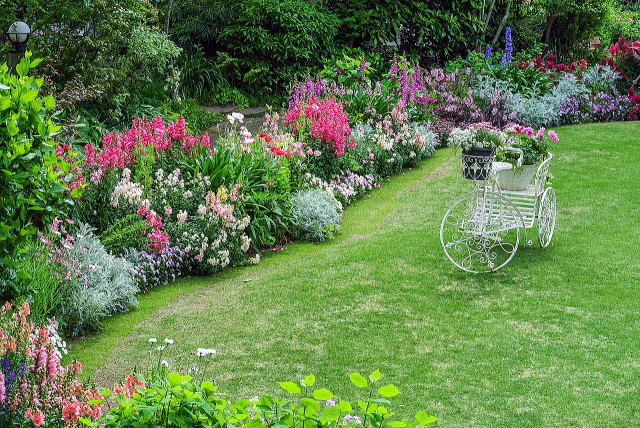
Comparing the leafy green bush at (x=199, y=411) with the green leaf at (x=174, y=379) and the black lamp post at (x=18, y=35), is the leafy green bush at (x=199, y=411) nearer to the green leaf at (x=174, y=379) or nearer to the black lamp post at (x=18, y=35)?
the green leaf at (x=174, y=379)

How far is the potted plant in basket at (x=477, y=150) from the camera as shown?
7.08 metres

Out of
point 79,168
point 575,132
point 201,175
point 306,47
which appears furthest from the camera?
point 306,47

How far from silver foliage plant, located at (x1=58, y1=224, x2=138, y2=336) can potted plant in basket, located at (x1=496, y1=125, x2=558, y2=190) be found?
11.6 feet

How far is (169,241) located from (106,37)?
14.8ft

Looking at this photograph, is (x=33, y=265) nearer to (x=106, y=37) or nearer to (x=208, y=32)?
(x=106, y=37)

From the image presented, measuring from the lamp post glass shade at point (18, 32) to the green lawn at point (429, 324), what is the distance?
3.74 m

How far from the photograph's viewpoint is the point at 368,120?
1141 centimetres

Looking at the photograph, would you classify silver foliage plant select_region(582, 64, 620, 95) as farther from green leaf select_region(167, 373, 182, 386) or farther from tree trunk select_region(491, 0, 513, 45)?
green leaf select_region(167, 373, 182, 386)

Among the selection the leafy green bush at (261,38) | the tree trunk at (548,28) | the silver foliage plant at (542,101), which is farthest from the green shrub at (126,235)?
the tree trunk at (548,28)

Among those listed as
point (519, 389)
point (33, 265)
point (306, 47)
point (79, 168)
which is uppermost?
point (306, 47)

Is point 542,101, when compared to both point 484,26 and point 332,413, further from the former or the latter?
point 332,413

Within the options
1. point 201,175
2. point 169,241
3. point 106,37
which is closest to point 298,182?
point 201,175

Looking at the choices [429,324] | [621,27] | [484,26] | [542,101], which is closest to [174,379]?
[429,324]

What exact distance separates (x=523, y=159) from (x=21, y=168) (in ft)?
15.1
